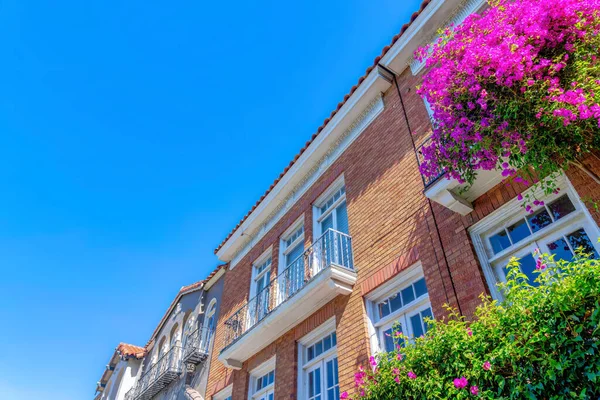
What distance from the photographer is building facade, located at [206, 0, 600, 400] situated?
565 centimetres

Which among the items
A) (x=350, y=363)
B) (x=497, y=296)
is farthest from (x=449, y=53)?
(x=350, y=363)

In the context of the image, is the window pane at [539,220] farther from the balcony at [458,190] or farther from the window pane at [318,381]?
the window pane at [318,381]

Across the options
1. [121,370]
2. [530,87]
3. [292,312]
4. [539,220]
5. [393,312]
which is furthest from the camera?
[121,370]

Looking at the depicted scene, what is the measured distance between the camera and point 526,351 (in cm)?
316

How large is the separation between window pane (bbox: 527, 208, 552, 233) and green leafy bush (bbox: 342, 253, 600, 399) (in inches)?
78.0

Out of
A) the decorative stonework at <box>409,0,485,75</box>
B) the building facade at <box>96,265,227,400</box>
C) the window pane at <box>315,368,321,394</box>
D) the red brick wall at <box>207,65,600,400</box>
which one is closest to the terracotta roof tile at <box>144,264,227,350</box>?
the building facade at <box>96,265,227,400</box>

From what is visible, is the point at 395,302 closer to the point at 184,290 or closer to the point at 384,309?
the point at 384,309

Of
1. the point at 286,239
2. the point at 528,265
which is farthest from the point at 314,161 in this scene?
the point at 528,265

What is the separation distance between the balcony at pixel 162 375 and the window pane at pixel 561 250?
12742mm

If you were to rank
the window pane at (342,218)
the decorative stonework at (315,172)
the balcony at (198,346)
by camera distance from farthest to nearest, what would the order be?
the balcony at (198,346)
the decorative stonework at (315,172)
the window pane at (342,218)

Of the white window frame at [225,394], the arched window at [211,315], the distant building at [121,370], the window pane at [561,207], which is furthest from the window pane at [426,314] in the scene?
the distant building at [121,370]

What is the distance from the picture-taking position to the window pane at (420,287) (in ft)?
21.8

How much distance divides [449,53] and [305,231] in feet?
21.6

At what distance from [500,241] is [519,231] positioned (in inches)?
12.1
